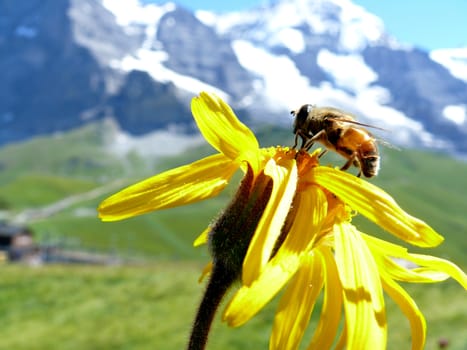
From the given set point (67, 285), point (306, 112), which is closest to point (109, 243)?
point (67, 285)

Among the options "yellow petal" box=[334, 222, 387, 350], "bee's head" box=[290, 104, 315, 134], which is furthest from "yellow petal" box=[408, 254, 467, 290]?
"bee's head" box=[290, 104, 315, 134]

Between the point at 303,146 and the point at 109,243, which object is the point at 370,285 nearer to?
the point at 303,146

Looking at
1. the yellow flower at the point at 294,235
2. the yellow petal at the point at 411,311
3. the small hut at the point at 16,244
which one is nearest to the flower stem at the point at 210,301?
the yellow flower at the point at 294,235

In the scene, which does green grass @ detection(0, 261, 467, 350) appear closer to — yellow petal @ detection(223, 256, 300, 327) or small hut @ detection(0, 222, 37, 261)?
yellow petal @ detection(223, 256, 300, 327)

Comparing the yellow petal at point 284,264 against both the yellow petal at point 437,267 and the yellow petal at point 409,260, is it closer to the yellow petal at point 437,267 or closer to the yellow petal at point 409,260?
the yellow petal at point 409,260

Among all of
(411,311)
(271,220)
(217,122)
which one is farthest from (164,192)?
(411,311)

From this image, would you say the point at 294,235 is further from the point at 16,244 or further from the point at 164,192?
the point at 16,244
